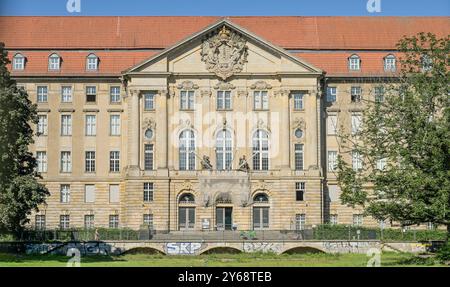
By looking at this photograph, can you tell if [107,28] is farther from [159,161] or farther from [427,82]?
[427,82]

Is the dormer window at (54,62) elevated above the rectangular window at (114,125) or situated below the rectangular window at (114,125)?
Answer: above

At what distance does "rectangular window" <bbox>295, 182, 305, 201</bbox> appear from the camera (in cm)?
5809

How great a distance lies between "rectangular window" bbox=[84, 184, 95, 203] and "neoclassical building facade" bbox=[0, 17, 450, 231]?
0.07 metres

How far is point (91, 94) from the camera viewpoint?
60438mm

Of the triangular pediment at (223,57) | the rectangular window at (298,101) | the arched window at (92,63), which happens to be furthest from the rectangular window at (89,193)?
the rectangular window at (298,101)

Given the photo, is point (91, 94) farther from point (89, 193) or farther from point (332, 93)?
point (332, 93)

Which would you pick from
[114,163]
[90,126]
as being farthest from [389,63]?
[90,126]

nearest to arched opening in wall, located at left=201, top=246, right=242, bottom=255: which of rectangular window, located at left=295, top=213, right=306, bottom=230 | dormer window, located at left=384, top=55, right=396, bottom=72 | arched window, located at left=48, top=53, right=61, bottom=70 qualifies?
rectangular window, located at left=295, top=213, right=306, bottom=230

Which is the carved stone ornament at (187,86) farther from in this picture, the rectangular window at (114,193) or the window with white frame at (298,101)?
the rectangular window at (114,193)

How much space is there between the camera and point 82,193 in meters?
59.8

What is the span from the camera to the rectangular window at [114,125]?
6044cm

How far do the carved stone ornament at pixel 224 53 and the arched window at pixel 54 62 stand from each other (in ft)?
34.1

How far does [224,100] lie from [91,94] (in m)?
9.91
